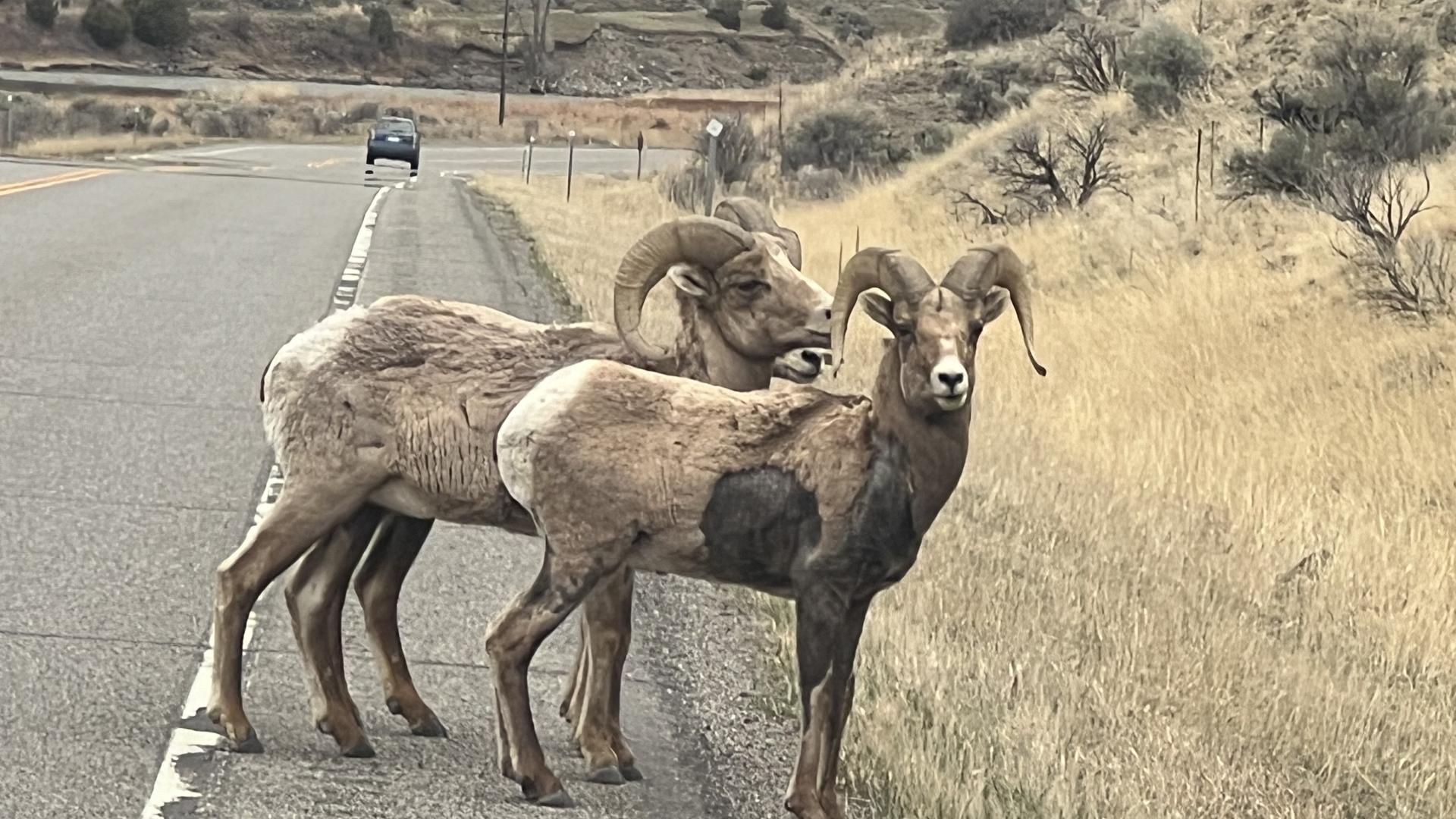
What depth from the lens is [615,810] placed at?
5746 mm

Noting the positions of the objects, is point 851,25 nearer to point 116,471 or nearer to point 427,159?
point 427,159

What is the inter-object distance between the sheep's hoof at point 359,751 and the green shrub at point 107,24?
312 feet

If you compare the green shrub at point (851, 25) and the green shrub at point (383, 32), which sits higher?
the green shrub at point (851, 25)

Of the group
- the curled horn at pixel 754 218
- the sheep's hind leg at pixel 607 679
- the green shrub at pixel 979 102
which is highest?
the curled horn at pixel 754 218

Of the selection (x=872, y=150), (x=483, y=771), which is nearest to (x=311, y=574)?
(x=483, y=771)

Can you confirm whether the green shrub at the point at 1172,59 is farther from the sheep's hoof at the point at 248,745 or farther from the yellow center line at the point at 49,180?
the sheep's hoof at the point at 248,745

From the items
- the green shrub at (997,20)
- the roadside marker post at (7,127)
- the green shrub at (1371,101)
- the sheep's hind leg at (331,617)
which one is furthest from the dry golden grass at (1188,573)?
the green shrub at (997,20)

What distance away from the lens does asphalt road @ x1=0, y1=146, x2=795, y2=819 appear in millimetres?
5758

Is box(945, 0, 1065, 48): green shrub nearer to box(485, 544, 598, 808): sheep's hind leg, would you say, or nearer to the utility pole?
the utility pole

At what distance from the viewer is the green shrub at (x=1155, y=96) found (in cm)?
3344

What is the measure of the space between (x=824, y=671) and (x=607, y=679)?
0.77 m

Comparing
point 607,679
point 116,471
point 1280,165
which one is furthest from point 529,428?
point 1280,165


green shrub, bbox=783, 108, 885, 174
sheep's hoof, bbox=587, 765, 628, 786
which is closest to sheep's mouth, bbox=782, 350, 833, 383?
sheep's hoof, bbox=587, 765, 628, 786

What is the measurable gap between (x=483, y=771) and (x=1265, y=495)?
6.72 meters
